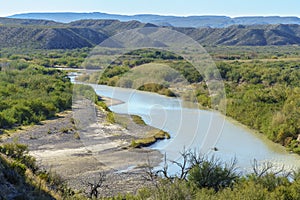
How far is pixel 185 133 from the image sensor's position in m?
29.0

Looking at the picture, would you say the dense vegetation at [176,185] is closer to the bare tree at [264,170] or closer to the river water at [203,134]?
the bare tree at [264,170]

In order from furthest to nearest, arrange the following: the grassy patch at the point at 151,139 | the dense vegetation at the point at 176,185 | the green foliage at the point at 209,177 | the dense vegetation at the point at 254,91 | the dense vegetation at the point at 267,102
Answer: the dense vegetation at the point at 254,91 < the dense vegetation at the point at 267,102 < the grassy patch at the point at 151,139 < the green foliage at the point at 209,177 < the dense vegetation at the point at 176,185

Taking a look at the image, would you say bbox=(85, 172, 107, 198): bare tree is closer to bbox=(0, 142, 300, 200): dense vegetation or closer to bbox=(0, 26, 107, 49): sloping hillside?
bbox=(0, 142, 300, 200): dense vegetation

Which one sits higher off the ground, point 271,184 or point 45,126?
point 271,184

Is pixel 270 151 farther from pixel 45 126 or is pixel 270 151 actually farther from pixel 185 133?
pixel 45 126

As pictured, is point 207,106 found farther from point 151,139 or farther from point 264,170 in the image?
point 264,170

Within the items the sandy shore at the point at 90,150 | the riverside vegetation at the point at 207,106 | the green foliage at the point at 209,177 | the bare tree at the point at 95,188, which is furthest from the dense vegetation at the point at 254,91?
the bare tree at the point at 95,188

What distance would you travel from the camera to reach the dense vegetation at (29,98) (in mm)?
31812

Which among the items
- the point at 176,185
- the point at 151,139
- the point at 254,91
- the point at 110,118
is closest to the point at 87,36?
the point at 254,91

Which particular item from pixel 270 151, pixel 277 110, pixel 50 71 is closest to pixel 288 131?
pixel 270 151

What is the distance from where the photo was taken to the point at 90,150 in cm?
2491

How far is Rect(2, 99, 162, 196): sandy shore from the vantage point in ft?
64.4

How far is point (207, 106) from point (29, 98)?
14.5m

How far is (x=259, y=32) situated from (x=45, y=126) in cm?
11213
